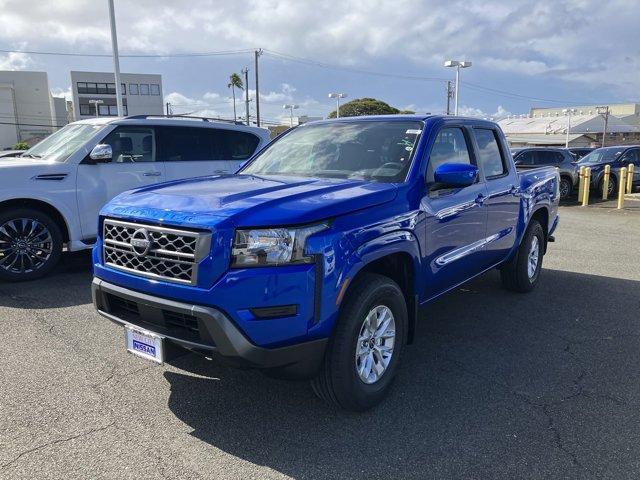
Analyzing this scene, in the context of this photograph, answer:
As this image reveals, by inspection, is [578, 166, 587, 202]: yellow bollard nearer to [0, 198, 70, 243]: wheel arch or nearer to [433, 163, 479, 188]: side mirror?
[433, 163, 479, 188]: side mirror

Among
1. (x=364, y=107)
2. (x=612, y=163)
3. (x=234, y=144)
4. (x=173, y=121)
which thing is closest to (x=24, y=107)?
(x=364, y=107)

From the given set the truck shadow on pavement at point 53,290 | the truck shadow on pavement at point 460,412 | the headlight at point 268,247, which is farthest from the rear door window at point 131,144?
the headlight at point 268,247

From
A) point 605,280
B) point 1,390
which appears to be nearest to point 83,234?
point 1,390

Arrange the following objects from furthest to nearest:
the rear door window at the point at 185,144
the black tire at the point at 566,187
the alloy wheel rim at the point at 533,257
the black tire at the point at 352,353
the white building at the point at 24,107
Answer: the white building at the point at 24,107 < the black tire at the point at 566,187 < the rear door window at the point at 185,144 < the alloy wheel rim at the point at 533,257 < the black tire at the point at 352,353

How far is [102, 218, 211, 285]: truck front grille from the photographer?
2.84 metres

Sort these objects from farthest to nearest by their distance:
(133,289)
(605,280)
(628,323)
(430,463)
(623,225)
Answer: (623,225) < (605,280) < (628,323) < (133,289) < (430,463)

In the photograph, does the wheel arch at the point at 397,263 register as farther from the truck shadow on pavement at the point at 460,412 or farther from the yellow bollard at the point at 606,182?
the yellow bollard at the point at 606,182

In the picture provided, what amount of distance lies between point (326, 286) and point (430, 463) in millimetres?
1098

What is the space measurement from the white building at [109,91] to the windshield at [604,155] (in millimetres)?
68155

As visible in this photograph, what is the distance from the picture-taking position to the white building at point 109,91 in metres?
76.1

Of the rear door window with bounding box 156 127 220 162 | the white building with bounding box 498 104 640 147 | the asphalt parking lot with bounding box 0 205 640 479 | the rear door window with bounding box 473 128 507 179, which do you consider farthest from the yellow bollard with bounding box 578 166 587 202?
the white building with bounding box 498 104 640 147

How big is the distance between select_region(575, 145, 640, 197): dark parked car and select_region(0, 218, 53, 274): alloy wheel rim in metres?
15.4

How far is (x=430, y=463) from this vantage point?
9.30 feet

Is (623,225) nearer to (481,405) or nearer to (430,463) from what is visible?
(481,405)
